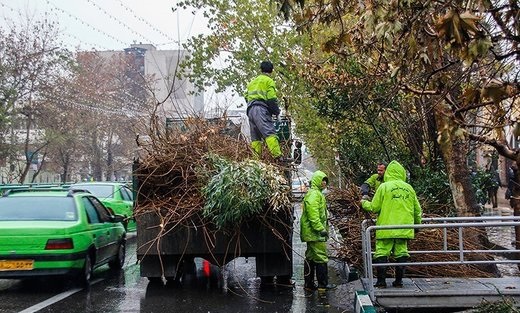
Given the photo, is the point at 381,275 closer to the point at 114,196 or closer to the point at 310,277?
the point at 310,277

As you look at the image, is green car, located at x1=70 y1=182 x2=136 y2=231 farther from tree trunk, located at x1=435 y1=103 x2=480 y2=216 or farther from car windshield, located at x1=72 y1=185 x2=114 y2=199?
tree trunk, located at x1=435 y1=103 x2=480 y2=216

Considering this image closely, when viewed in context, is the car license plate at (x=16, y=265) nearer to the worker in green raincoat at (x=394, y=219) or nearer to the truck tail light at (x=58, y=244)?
the truck tail light at (x=58, y=244)

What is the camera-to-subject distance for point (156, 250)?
349 inches

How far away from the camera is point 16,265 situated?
873 cm

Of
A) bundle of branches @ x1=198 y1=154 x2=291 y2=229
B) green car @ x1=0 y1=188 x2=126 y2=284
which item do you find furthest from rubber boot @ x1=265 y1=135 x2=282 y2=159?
green car @ x1=0 y1=188 x2=126 y2=284

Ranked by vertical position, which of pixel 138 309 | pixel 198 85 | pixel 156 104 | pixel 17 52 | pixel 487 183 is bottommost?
pixel 138 309

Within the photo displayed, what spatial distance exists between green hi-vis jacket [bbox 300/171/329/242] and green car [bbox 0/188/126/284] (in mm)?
3274

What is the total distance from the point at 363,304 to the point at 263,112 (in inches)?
155

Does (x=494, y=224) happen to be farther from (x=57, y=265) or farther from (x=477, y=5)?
(x=57, y=265)

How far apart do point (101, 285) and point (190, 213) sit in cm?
239

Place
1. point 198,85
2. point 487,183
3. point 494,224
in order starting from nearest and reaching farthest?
point 494,224
point 487,183
point 198,85

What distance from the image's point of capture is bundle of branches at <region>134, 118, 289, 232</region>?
831cm

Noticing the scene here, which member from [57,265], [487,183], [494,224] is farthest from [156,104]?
[487,183]

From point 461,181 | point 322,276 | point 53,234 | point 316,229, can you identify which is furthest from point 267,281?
point 461,181
